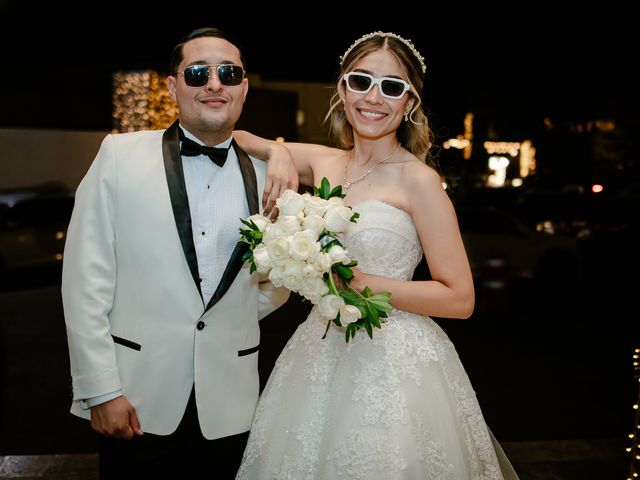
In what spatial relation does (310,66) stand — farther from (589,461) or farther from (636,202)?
(589,461)

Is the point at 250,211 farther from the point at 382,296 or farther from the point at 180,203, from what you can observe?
the point at 382,296

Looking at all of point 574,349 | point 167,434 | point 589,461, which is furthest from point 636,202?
point 167,434

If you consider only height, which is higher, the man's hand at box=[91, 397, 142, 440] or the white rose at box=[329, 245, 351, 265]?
the white rose at box=[329, 245, 351, 265]

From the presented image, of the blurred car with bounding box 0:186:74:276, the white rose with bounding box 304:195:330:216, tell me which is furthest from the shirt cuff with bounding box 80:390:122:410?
the blurred car with bounding box 0:186:74:276

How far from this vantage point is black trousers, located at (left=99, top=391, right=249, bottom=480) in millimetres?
1918

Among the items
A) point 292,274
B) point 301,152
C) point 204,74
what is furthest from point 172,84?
point 292,274

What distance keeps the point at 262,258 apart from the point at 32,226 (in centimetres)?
329

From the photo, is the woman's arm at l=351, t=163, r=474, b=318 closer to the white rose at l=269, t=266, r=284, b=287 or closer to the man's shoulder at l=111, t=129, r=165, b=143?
the white rose at l=269, t=266, r=284, b=287

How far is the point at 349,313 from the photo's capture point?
1.66 metres

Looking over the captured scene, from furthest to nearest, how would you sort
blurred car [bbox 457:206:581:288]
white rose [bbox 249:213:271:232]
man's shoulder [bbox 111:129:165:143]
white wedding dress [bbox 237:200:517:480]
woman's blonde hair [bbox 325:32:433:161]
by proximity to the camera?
1. blurred car [bbox 457:206:581:288]
2. woman's blonde hair [bbox 325:32:433:161]
3. man's shoulder [bbox 111:129:165:143]
4. white wedding dress [bbox 237:200:517:480]
5. white rose [bbox 249:213:271:232]

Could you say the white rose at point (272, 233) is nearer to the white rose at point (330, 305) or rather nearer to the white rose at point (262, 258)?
the white rose at point (262, 258)

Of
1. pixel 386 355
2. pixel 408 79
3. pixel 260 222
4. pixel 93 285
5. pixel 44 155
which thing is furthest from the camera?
pixel 44 155

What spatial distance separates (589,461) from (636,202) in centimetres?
189

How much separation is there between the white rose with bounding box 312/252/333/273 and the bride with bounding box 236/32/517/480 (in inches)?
9.1
